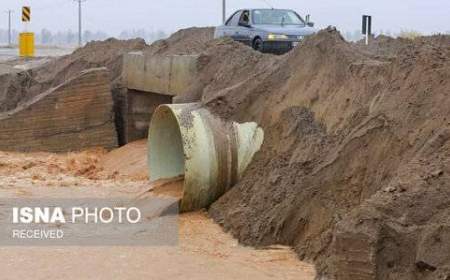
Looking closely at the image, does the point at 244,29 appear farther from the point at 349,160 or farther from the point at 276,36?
the point at 349,160

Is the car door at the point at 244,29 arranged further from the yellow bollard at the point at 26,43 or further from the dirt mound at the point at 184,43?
the yellow bollard at the point at 26,43

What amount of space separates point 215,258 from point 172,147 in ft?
14.7

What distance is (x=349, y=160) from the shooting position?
1012 cm

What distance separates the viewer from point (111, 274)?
8.91 metres

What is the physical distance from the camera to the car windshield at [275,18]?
71.4 ft

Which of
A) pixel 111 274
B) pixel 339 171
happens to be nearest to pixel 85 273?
pixel 111 274

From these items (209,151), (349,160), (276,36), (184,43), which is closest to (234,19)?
(184,43)

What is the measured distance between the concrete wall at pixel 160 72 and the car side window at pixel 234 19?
3679mm

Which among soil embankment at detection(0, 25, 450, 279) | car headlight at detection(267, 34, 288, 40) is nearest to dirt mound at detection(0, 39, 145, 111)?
car headlight at detection(267, 34, 288, 40)

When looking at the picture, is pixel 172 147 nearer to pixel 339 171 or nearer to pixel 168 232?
pixel 168 232

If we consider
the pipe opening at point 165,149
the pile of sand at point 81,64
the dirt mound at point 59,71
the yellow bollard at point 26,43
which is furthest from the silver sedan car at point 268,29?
the yellow bollard at point 26,43

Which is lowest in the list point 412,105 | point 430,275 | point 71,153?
Result: point 71,153

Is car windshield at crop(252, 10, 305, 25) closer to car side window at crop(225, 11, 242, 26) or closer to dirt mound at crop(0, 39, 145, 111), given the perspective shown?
car side window at crop(225, 11, 242, 26)

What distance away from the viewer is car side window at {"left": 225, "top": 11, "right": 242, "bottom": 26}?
22.5m
